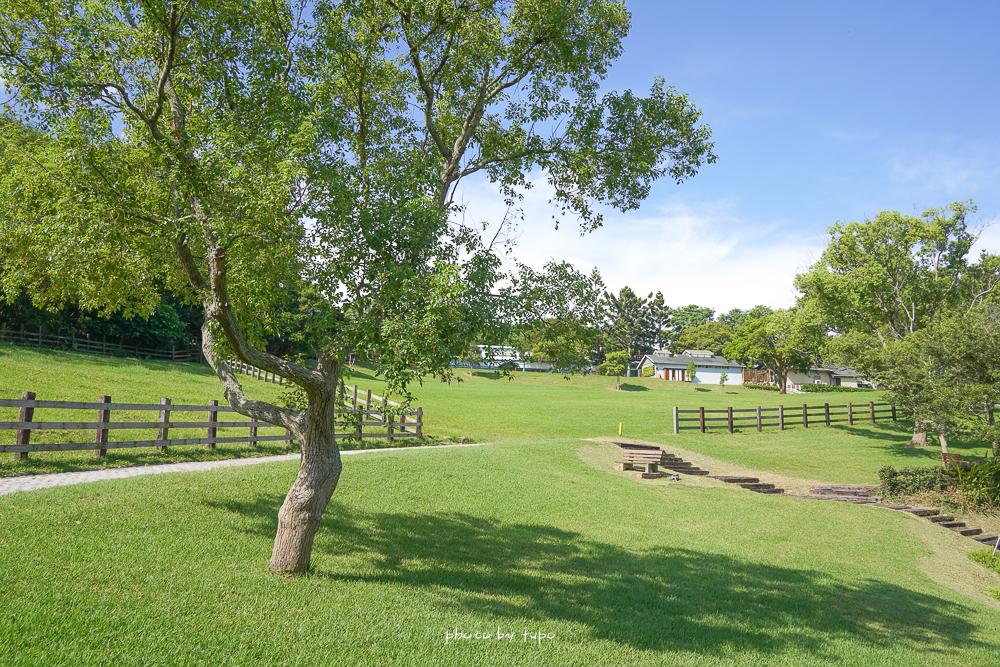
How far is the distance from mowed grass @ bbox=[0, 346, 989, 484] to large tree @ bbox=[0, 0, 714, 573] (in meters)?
6.65

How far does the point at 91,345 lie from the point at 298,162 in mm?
40888

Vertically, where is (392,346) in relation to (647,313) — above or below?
below

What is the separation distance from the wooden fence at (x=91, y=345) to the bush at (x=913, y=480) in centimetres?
4619

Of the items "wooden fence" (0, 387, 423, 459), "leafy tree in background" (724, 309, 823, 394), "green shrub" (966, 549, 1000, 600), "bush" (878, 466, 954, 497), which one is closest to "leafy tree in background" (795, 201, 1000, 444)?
"bush" (878, 466, 954, 497)

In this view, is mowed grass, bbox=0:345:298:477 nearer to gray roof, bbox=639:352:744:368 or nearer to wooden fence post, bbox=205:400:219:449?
wooden fence post, bbox=205:400:219:449

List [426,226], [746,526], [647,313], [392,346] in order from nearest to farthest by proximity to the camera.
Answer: [392,346] < [426,226] < [746,526] < [647,313]

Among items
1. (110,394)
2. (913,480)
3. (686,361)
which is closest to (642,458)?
(913,480)

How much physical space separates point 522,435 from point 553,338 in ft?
65.4

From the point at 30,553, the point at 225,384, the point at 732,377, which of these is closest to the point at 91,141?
the point at 225,384

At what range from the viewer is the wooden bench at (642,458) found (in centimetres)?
1936

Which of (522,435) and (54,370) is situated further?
(522,435)

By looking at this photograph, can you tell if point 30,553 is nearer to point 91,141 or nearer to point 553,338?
point 91,141

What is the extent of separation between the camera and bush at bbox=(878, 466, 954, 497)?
62.6ft

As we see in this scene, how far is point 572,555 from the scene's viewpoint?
1027 cm
